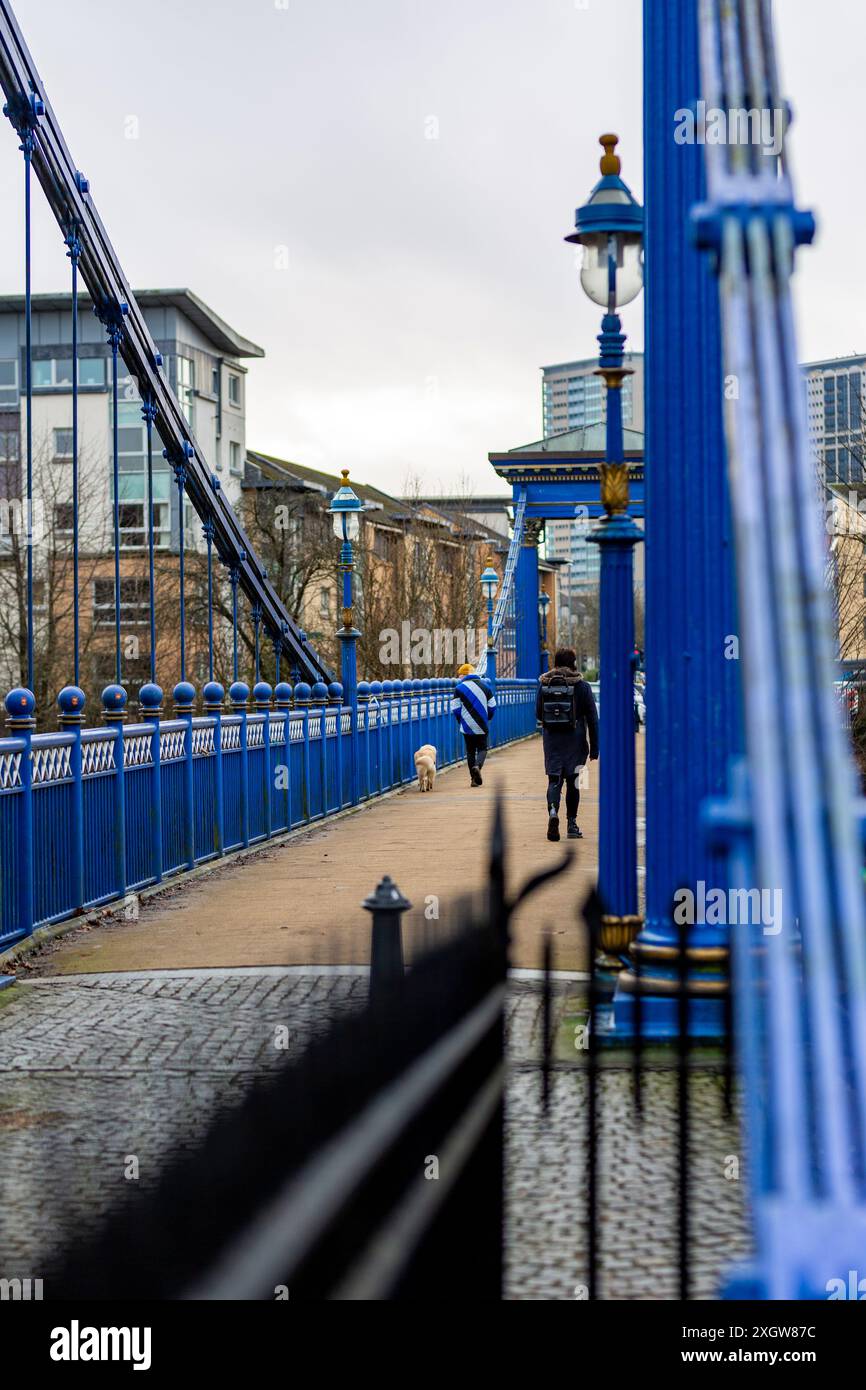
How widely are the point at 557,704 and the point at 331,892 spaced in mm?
4215

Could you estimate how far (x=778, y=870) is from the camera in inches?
63.4

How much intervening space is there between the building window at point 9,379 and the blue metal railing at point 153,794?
3748cm

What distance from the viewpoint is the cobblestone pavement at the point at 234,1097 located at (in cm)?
282

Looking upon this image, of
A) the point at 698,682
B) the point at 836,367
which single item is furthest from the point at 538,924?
the point at 836,367

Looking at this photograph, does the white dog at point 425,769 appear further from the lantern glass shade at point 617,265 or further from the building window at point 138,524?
the building window at point 138,524

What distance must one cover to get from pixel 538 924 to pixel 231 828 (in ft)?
15.6

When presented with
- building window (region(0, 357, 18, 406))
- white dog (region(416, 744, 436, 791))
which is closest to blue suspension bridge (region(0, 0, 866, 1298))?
white dog (region(416, 744, 436, 791))

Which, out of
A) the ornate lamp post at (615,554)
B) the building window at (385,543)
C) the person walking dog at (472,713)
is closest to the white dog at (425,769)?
the person walking dog at (472,713)

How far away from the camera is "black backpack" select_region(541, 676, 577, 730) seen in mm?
14758

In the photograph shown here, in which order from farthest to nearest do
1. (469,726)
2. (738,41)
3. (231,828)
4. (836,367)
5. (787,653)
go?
(836,367)
(469,726)
(231,828)
(738,41)
(787,653)

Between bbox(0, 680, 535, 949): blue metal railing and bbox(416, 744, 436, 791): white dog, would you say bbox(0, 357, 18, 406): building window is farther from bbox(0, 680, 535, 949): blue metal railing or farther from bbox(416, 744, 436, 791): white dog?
bbox(0, 680, 535, 949): blue metal railing

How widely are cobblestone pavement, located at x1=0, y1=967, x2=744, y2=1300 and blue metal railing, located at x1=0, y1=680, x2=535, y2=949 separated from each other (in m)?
1.23

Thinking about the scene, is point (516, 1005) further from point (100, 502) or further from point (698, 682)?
point (100, 502)
